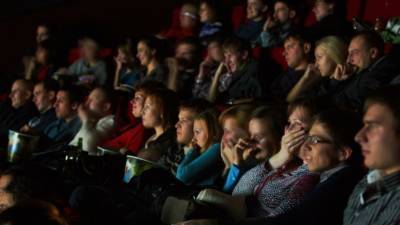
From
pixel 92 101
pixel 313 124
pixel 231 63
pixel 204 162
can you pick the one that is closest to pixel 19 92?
pixel 92 101

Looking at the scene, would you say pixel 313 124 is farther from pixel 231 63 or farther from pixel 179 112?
pixel 231 63

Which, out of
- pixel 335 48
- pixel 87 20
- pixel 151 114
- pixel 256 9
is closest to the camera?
pixel 335 48

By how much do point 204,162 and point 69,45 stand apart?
332 cm

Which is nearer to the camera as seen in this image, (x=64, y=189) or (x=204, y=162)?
(x=64, y=189)

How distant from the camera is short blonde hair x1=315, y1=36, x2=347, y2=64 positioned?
153 inches

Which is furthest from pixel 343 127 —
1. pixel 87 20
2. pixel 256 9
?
pixel 87 20

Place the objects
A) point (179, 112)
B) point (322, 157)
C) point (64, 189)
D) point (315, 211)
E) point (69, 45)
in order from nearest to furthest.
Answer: point (315, 211), point (322, 157), point (64, 189), point (179, 112), point (69, 45)

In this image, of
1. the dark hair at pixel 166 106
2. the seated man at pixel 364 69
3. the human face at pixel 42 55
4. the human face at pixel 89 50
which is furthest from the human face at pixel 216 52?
the human face at pixel 42 55

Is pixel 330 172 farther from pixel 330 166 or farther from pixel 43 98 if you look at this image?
pixel 43 98

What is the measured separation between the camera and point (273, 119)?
3.12 meters

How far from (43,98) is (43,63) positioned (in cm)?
112

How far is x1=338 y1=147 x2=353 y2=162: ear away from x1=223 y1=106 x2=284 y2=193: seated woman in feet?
1.82

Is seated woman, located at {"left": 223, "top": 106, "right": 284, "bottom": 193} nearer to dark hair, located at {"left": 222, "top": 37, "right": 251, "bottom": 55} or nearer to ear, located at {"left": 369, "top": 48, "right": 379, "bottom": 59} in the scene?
ear, located at {"left": 369, "top": 48, "right": 379, "bottom": 59}

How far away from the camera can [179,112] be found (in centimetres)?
385
